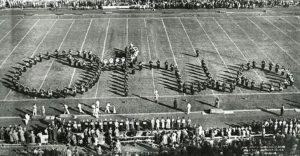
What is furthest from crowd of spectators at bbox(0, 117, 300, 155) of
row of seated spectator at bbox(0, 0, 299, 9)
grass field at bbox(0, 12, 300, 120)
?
row of seated spectator at bbox(0, 0, 299, 9)

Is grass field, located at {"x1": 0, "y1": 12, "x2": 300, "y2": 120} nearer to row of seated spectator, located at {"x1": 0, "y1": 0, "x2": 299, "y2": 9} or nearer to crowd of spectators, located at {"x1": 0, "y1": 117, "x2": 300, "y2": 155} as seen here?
crowd of spectators, located at {"x1": 0, "y1": 117, "x2": 300, "y2": 155}

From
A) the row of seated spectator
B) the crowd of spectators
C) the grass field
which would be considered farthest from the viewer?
the row of seated spectator

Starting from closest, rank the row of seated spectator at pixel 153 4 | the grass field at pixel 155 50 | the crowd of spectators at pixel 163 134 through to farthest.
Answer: the crowd of spectators at pixel 163 134 → the grass field at pixel 155 50 → the row of seated spectator at pixel 153 4

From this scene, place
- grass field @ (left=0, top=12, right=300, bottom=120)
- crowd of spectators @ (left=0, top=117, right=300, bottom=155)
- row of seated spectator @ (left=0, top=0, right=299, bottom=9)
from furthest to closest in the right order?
1. row of seated spectator @ (left=0, top=0, right=299, bottom=9)
2. grass field @ (left=0, top=12, right=300, bottom=120)
3. crowd of spectators @ (left=0, top=117, right=300, bottom=155)

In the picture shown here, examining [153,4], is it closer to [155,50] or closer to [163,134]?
[155,50]

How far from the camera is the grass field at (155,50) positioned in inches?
1545

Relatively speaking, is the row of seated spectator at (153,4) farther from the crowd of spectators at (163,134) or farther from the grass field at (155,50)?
the crowd of spectators at (163,134)

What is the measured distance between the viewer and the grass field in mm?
39250

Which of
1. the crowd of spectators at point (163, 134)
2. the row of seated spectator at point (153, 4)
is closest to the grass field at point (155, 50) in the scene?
the crowd of spectators at point (163, 134)

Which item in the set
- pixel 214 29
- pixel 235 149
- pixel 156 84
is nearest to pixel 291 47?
pixel 214 29

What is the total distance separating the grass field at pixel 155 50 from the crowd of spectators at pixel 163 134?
385 cm

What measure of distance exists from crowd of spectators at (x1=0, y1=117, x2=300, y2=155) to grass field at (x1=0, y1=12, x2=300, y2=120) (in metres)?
3.85

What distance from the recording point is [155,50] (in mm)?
51562

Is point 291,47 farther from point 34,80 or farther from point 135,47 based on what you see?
point 34,80
